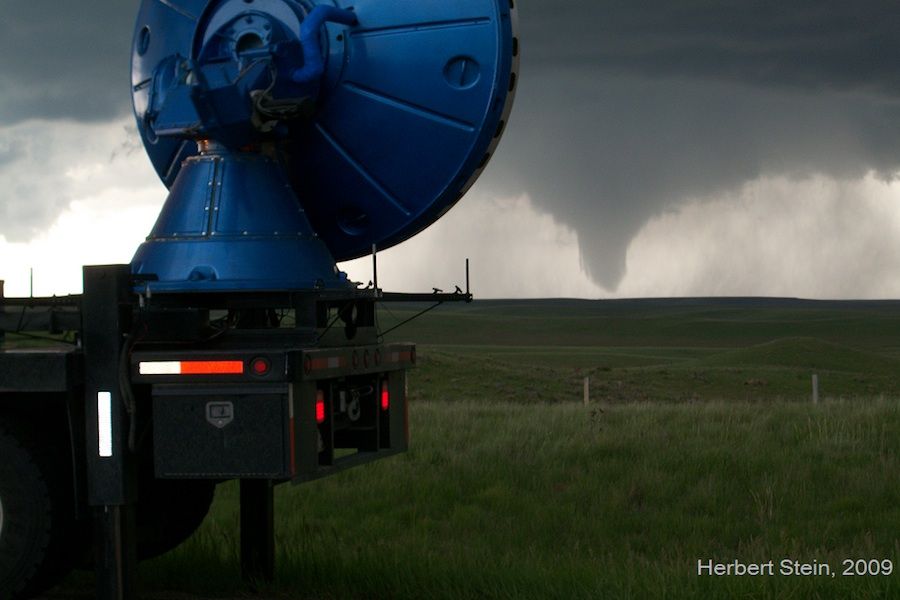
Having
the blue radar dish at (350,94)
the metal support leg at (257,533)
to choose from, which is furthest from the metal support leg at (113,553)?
the blue radar dish at (350,94)

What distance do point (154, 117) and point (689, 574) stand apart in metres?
3.93

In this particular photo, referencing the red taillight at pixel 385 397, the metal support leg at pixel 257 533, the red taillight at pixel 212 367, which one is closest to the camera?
the red taillight at pixel 212 367

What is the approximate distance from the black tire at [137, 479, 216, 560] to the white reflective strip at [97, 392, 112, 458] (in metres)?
1.16

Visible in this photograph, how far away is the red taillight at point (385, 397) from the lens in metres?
7.94

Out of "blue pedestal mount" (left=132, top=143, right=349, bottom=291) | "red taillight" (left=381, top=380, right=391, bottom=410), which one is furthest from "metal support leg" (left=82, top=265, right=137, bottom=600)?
"red taillight" (left=381, top=380, right=391, bottom=410)

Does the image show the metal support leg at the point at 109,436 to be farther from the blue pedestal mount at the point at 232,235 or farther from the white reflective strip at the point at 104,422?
the blue pedestal mount at the point at 232,235

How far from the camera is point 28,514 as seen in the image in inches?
272

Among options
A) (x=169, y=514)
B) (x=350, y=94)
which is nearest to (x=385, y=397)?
(x=169, y=514)

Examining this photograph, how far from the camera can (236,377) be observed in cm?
654

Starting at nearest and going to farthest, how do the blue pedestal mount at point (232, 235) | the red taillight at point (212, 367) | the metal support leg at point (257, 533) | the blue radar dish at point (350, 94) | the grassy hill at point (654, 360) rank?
the red taillight at point (212, 367) < the blue pedestal mount at point (232, 235) < the blue radar dish at point (350, 94) < the metal support leg at point (257, 533) < the grassy hill at point (654, 360)

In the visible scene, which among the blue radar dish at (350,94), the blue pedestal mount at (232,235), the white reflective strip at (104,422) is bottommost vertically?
the white reflective strip at (104,422)

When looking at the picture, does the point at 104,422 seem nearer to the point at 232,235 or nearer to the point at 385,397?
the point at 232,235

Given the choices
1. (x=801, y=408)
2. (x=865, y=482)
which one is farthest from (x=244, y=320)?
(x=801, y=408)

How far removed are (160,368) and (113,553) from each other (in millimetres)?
959
